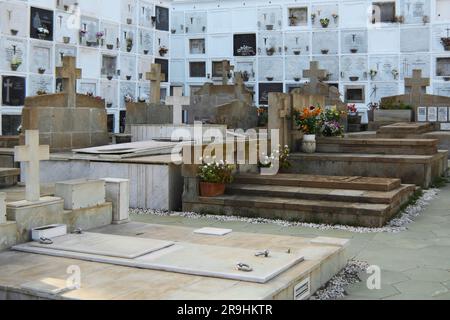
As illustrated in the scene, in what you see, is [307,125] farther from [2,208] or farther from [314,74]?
[2,208]

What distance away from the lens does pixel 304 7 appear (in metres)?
26.6

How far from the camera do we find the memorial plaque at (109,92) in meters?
22.5

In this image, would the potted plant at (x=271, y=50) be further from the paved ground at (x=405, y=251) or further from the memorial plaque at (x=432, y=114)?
the paved ground at (x=405, y=251)

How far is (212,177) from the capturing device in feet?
27.8

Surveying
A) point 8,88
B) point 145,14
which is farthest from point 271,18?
point 8,88

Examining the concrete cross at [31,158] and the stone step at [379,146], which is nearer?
the concrete cross at [31,158]

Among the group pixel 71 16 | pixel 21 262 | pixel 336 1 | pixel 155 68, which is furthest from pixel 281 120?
pixel 336 1

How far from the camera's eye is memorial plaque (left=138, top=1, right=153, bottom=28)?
976 inches

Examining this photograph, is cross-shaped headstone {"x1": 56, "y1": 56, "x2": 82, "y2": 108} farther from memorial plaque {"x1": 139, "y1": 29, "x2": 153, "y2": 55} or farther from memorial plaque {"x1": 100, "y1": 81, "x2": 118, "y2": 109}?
memorial plaque {"x1": 139, "y1": 29, "x2": 153, "y2": 55}

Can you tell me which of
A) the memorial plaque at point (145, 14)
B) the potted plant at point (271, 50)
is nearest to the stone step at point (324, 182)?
the memorial plaque at point (145, 14)

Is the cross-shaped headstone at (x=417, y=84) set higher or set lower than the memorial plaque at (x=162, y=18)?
lower

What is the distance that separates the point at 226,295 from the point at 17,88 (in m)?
16.7

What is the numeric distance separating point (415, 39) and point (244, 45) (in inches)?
295

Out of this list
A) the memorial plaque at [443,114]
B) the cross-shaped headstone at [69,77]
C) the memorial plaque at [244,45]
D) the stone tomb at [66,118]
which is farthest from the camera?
the memorial plaque at [244,45]
